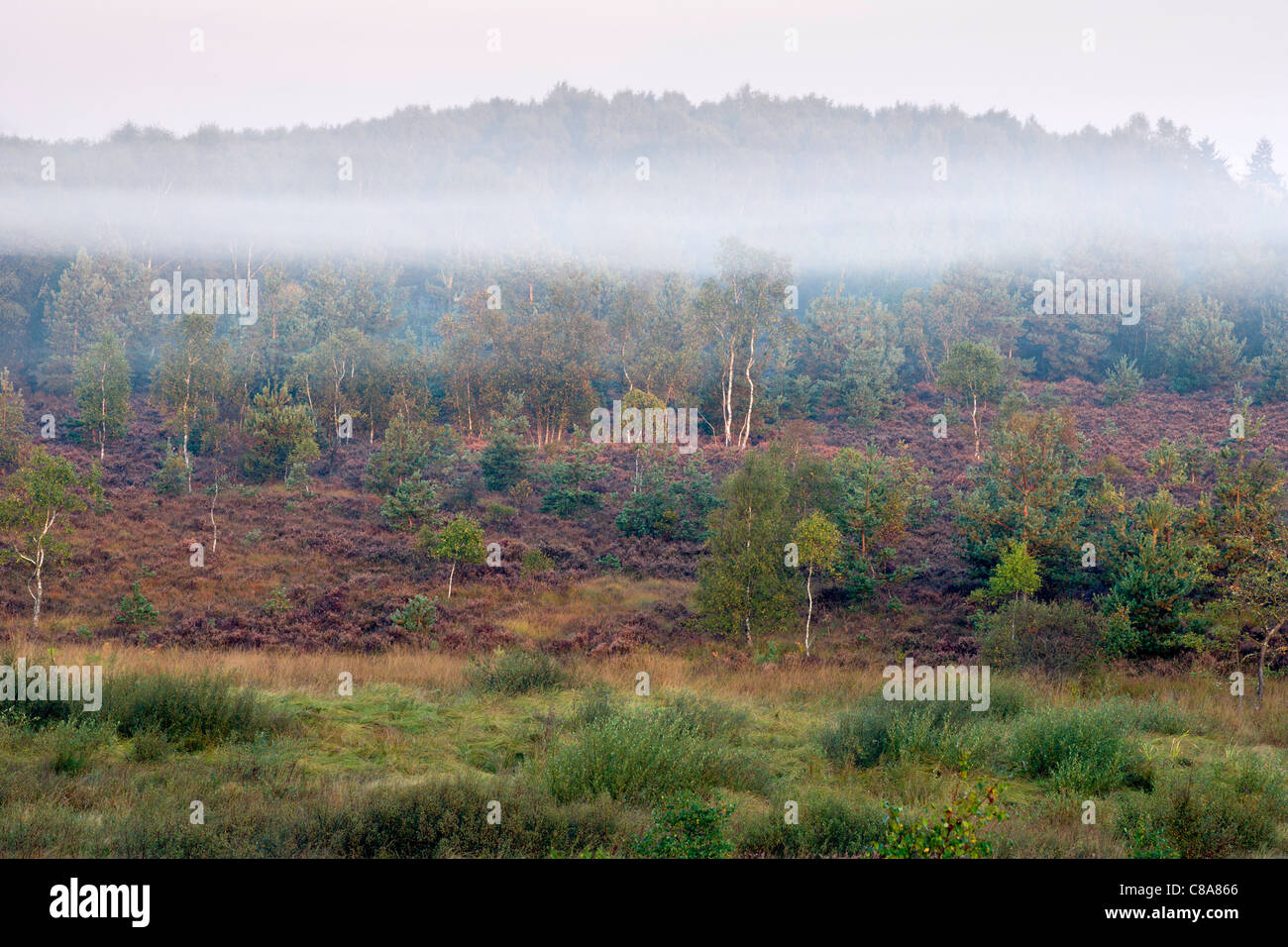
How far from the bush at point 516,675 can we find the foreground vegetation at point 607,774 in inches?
3.6

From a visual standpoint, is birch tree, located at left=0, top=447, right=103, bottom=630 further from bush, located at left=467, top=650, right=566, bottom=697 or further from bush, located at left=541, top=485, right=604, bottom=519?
bush, located at left=541, top=485, right=604, bottom=519

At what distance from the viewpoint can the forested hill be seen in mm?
112500

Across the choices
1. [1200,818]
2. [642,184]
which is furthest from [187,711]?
[642,184]

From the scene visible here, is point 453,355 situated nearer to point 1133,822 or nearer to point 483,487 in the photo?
point 483,487

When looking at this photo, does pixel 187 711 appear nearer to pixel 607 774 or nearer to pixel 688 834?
pixel 607 774

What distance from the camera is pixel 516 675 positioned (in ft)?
49.6

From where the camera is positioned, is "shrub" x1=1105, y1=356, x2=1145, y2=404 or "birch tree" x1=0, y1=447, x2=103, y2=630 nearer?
"birch tree" x1=0, y1=447, x2=103, y2=630

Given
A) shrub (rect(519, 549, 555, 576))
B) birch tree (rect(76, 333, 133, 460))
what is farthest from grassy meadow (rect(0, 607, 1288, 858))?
birch tree (rect(76, 333, 133, 460))

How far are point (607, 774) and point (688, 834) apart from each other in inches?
66.4

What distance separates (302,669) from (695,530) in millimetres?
21713

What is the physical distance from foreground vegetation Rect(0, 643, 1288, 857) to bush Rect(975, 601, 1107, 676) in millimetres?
4046

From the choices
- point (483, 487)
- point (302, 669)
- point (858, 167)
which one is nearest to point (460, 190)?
point (858, 167)

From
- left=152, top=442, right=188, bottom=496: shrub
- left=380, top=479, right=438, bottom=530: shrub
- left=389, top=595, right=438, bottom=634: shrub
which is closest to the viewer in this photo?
left=389, top=595, right=438, bottom=634: shrub
